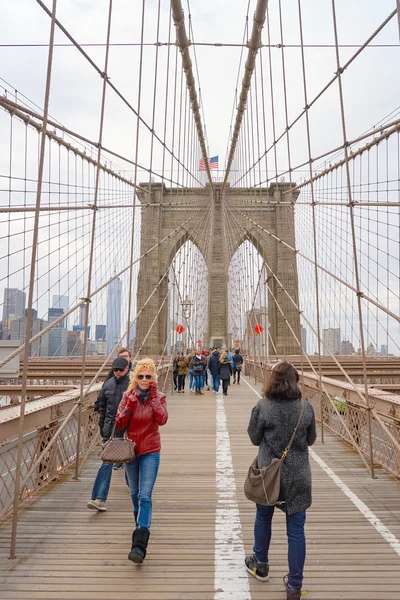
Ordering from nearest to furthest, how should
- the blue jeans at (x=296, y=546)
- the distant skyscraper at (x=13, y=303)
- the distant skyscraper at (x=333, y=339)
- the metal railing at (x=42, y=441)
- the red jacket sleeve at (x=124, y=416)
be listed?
the blue jeans at (x=296, y=546), the red jacket sleeve at (x=124, y=416), the metal railing at (x=42, y=441), the distant skyscraper at (x=13, y=303), the distant skyscraper at (x=333, y=339)

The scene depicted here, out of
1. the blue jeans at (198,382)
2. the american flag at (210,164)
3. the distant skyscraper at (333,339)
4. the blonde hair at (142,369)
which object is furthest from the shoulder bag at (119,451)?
the american flag at (210,164)

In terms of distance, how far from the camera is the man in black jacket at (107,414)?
125 inches

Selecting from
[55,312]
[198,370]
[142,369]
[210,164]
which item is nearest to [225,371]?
[198,370]

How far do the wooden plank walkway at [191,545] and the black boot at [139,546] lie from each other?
0.06 m

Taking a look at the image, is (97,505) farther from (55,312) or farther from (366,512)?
(55,312)

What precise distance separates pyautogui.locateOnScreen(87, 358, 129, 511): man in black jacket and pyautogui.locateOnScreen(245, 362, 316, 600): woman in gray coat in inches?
49.9

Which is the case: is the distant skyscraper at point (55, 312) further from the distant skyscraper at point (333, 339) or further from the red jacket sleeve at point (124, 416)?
the distant skyscraper at point (333, 339)

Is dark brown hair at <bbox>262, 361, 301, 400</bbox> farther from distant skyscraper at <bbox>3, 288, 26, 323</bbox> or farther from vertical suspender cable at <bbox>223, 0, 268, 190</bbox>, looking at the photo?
vertical suspender cable at <bbox>223, 0, 268, 190</bbox>

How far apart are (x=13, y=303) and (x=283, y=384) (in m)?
8.68

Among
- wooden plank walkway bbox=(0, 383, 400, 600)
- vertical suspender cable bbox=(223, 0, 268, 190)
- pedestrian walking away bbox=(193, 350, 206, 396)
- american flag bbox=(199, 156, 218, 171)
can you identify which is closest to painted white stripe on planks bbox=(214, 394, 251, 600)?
wooden plank walkway bbox=(0, 383, 400, 600)

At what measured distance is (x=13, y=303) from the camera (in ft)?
32.3

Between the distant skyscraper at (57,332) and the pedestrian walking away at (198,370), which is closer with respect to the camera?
the pedestrian walking away at (198,370)

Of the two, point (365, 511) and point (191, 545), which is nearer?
point (191, 545)

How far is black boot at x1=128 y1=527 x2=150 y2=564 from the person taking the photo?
2316 mm
